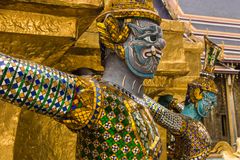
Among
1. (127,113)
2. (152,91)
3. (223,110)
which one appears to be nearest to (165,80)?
(152,91)

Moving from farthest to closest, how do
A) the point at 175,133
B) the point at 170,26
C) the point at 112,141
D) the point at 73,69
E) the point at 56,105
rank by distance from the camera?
the point at 170,26 < the point at 73,69 < the point at 175,133 < the point at 112,141 < the point at 56,105

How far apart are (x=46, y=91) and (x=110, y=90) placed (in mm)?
292

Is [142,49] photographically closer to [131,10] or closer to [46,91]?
[131,10]

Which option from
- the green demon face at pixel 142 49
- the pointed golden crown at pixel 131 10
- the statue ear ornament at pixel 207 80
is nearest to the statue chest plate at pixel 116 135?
the green demon face at pixel 142 49

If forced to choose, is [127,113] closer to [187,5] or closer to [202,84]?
[202,84]

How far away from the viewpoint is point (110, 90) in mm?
1240

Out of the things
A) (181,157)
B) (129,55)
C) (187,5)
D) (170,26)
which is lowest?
(181,157)

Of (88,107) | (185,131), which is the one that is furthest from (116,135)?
(185,131)

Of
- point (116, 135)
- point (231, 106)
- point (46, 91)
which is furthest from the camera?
point (231, 106)

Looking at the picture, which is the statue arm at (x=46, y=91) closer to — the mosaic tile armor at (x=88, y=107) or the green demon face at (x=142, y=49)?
the mosaic tile armor at (x=88, y=107)

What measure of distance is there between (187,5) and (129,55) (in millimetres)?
8835

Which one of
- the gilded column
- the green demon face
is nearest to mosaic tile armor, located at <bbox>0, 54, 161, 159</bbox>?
the green demon face

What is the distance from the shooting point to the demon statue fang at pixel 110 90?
3.25 feet

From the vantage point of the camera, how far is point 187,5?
968 centimetres
